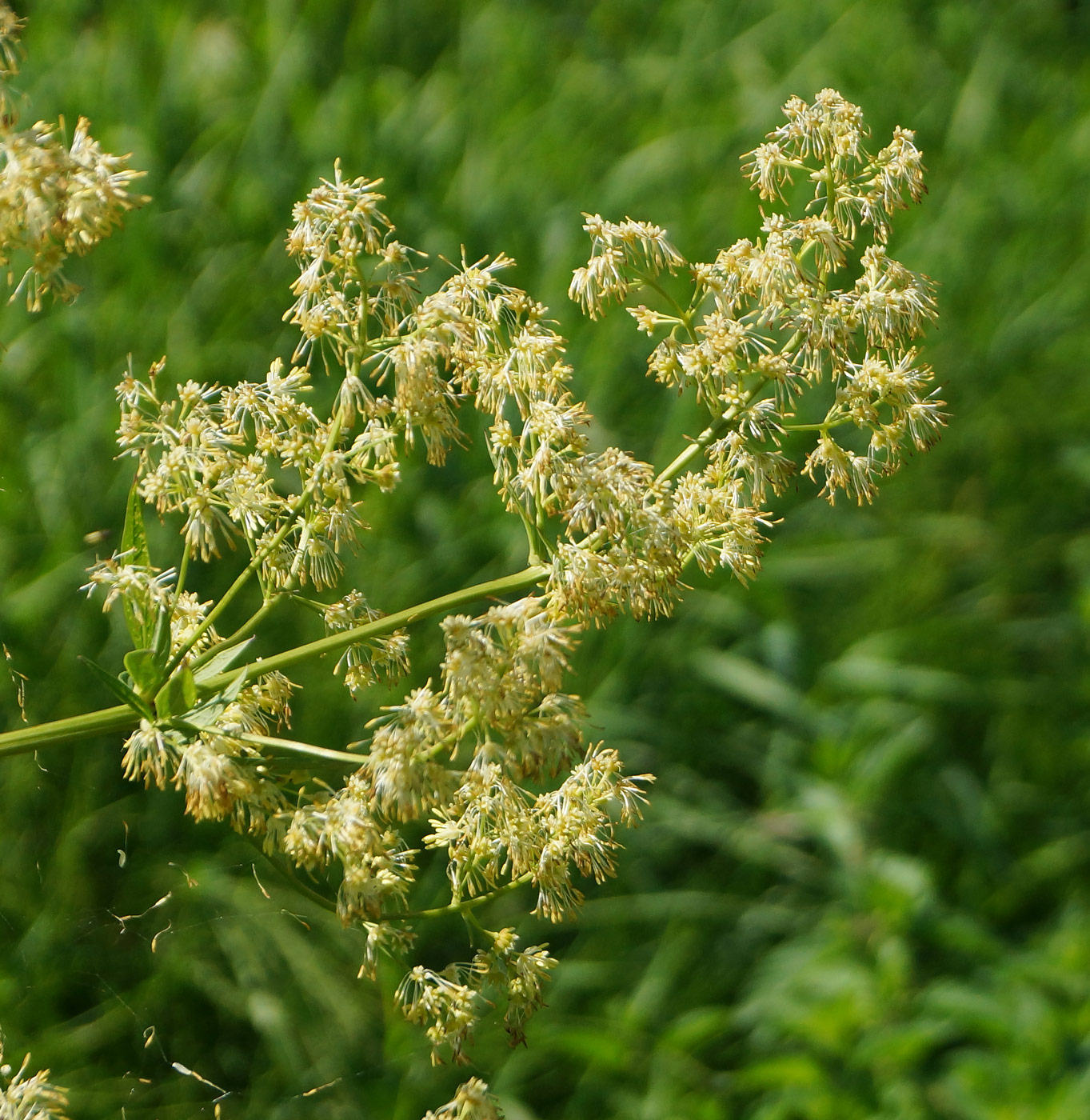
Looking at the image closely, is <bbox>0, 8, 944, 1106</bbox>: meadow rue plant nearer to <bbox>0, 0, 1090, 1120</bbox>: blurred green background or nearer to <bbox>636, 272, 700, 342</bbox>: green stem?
<bbox>636, 272, 700, 342</bbox>: green stem

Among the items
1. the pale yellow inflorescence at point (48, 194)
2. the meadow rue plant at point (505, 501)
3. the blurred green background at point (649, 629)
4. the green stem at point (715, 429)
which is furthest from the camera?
the blurred green background at point (649, 629)

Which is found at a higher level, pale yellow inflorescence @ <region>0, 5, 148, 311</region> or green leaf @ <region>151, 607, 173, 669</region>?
pale yellow inflorescence @ <region>0, 5, 148, 311</region>

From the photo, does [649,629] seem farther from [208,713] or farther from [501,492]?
[208,713]

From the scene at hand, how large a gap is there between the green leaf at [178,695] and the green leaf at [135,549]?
0.05 metres

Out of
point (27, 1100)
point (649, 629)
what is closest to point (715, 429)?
point (27, 1100)

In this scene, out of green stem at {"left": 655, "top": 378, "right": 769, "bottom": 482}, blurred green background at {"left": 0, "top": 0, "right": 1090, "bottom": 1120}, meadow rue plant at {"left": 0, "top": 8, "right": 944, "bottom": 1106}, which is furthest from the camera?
blurred green background at {"left": 0, "top": 0, "right": 1090, "bottom": 1120}

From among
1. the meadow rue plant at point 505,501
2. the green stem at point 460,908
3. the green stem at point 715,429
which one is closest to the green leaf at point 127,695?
the meadow rue plant at point 505,501

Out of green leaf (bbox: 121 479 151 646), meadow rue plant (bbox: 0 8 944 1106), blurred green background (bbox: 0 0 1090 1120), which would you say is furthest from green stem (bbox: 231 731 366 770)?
blurred green background (bbox: 0 0 1090 1120)

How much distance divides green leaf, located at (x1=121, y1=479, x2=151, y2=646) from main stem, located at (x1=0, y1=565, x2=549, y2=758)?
6cm

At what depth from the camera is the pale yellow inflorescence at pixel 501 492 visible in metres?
0.89

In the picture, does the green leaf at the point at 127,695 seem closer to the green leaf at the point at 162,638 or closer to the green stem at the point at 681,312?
the green leaf at the point at 162,638

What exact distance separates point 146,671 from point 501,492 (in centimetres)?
31

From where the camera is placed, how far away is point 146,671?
35.8 inches

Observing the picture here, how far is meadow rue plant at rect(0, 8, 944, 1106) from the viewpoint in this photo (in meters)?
0.88
